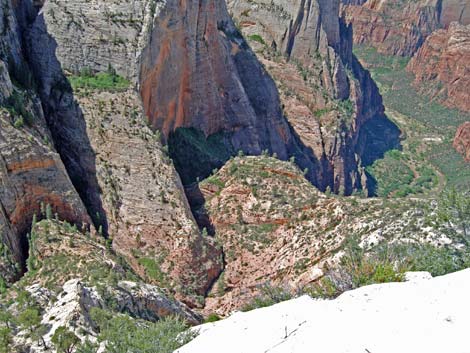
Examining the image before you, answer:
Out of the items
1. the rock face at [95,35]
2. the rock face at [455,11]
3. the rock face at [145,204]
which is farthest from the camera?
the rock face at [455,11]

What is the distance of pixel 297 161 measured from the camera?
68875 mm

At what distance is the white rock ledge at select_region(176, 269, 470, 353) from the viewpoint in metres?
14.9

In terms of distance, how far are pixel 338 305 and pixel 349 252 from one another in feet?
38.0

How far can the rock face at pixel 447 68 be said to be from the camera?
135500 millimetres

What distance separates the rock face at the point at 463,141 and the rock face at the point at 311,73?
29211 mm

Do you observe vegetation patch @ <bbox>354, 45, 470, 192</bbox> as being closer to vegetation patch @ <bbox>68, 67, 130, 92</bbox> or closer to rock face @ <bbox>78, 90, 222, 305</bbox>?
rock face @ <bbox>78, 90, 222, 305</bbox>

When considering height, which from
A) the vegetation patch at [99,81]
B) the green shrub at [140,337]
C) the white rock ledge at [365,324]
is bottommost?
the green shrub at [140,337]

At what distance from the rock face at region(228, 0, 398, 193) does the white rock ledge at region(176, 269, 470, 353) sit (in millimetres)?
51382

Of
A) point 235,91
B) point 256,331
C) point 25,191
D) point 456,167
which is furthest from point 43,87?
point 456,167

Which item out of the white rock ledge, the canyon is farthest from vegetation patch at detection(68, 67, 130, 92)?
the white rock ledge

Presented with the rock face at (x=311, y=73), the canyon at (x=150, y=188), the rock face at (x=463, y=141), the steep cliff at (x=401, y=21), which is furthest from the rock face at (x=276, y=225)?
the steep cliff at (x=401, y=21)

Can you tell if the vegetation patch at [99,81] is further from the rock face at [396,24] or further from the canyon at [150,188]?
the rock face at [396,24]

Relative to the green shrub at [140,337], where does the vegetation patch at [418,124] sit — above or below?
below

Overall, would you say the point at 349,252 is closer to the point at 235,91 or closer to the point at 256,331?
the point at 256,331
